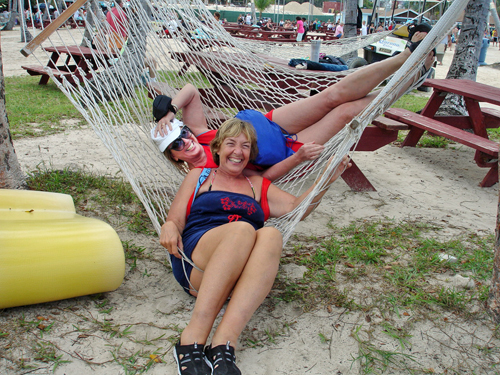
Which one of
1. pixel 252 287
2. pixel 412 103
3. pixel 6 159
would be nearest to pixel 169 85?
pixel 6 159

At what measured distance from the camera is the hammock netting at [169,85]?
1.56m

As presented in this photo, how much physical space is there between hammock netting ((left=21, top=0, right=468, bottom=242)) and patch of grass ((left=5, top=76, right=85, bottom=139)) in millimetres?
1122

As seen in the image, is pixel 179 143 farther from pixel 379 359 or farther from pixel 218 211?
pixel 379 359

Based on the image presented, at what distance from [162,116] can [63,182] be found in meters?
0.97

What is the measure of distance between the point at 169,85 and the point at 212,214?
4.70 ft

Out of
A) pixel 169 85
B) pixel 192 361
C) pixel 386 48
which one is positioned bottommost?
pixel 192 361

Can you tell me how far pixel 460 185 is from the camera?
2.90 m

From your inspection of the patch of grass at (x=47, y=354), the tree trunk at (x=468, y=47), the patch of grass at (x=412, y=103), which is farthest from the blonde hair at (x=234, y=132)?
the patch of grass at (x=412, y=103)

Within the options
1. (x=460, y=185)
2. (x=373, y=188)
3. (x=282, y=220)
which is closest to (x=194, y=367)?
(x=282, y=220)

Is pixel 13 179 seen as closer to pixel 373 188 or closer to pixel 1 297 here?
pixel 1 297

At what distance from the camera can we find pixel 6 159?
2.21m

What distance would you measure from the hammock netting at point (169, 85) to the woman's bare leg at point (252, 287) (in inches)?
6.4

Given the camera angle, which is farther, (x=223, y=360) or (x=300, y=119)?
(x=300, y=119)

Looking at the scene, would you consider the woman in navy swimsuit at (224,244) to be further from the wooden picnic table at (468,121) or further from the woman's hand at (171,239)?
the wooden picnic table at (468,121)
